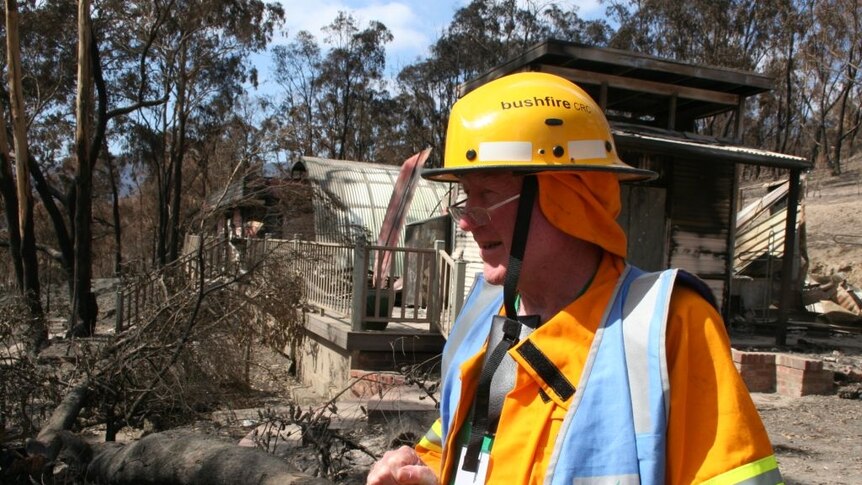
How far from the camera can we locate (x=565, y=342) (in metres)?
1.32

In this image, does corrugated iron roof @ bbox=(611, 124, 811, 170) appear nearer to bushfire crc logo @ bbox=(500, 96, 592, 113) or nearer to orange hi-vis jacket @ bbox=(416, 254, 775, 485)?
bushfire crc logo @ bbox=(500, 96, 592, 113)

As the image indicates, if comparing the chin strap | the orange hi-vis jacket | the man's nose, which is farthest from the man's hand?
the man's nose

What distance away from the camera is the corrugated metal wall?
11133 millimetres

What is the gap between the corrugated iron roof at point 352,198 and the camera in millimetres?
18453

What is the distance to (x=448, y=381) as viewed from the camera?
5.70 ft

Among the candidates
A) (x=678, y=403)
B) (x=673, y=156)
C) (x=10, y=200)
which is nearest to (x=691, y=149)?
(x=673, y=156)

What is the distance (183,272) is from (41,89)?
2015cm

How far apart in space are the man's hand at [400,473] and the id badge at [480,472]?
65 millimetres

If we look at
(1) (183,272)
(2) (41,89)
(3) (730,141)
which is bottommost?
(1) (183,272)

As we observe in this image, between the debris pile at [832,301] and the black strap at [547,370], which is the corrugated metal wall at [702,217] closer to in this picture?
the debris pile at [832,301]

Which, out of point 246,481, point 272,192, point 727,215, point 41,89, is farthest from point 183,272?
point 41,89

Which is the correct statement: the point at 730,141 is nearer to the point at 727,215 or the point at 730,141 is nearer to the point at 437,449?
the point at 727,215

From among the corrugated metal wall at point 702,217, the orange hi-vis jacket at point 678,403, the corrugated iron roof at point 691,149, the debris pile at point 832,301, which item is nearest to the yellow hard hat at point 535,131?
the orange hi-vis jacket at point 678,403

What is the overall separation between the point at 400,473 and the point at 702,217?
10.9m
